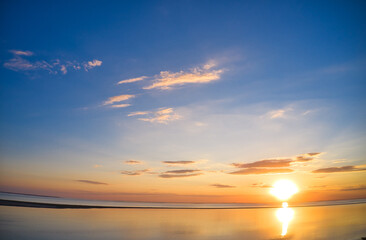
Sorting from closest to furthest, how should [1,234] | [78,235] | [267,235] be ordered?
[1,234], [78,235], [267,235]

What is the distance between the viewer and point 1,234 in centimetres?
1476

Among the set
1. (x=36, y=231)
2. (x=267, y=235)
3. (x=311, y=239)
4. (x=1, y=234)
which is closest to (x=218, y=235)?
(x=267, y=235)

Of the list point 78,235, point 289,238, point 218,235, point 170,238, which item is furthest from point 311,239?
point 78,235

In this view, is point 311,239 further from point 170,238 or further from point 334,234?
point 170,238

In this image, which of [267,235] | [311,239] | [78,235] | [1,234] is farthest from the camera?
[267,235]

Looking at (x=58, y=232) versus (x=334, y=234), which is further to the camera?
(x=334, y=234)

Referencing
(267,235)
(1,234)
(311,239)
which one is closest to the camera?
(1,234)

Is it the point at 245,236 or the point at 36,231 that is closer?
the point at 36,231

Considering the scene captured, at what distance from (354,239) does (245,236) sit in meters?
8.36

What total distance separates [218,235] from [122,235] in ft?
26.1

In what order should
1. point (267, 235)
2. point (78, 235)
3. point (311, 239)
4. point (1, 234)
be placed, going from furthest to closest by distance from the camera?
1. point (267, 235)
2. point (311, 239)
3. point (78, 235)
4. point (1, 234)

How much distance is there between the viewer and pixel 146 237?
17.5 meters

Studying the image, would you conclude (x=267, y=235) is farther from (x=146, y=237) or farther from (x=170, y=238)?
(x=146, y=237)

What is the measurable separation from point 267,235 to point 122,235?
39.9 feet
